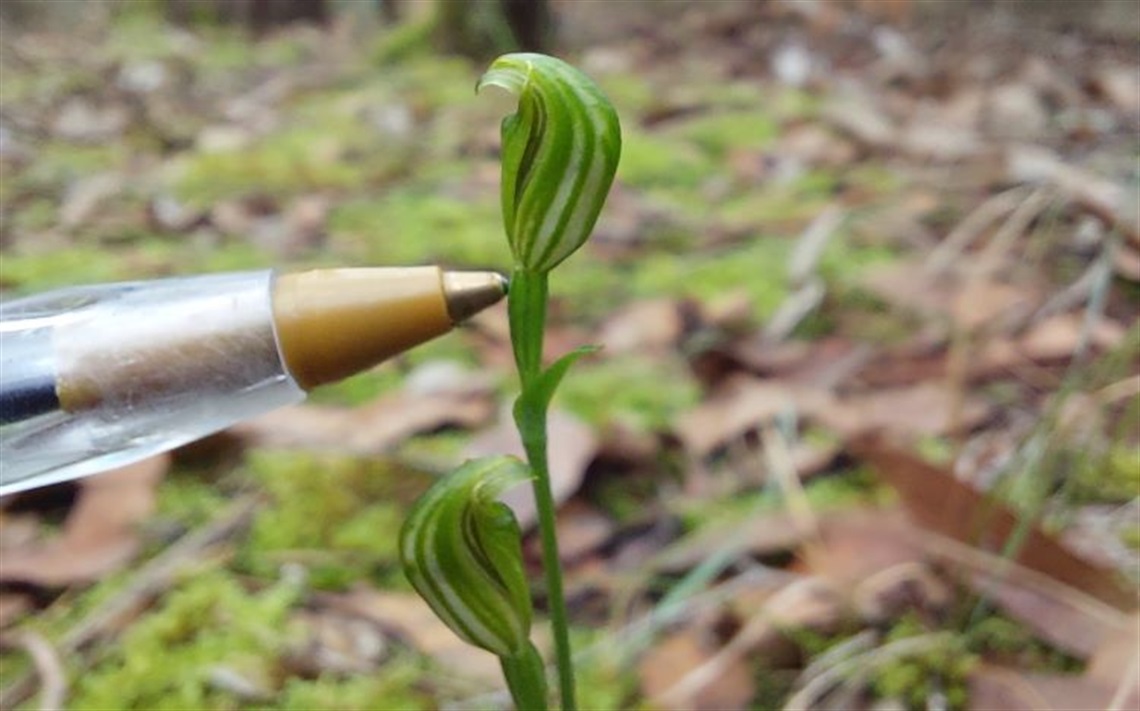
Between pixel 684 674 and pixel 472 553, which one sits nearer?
pixel 472 553

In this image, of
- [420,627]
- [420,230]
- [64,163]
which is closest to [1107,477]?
[420,627]

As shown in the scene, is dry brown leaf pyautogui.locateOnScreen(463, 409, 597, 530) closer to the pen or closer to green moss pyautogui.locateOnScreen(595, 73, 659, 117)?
the pen

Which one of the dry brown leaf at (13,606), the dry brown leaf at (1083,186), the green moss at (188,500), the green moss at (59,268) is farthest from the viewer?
the green moss at (59,268)

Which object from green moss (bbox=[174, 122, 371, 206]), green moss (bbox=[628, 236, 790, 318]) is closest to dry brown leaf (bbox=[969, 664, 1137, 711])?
green moss (bbox=[628, 236, 790, 318])

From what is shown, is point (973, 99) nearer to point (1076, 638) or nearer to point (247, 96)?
point (247, 96)

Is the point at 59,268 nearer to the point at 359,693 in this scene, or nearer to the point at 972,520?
the point at 359,693

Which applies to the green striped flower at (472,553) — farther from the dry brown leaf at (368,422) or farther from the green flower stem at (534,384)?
the dry brown leaf at (368,422)

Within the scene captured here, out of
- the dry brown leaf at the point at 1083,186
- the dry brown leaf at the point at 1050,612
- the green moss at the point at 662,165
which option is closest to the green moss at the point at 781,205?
the green moss at the point at 662,165
